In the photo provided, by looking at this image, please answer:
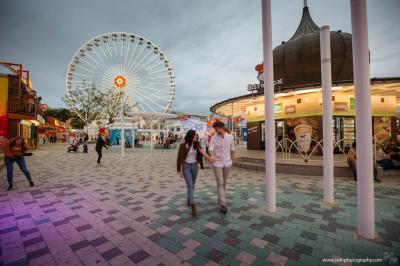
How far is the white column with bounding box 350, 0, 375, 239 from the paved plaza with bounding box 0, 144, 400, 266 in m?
0.41

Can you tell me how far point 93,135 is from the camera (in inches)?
1741

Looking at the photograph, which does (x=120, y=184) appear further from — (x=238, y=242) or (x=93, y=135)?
(x=93, y=135)

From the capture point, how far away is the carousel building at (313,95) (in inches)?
507

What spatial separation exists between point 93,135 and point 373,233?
4895 cm

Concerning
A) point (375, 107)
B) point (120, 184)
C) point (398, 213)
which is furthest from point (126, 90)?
point (398, 213)

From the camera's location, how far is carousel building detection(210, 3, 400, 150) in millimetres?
12867

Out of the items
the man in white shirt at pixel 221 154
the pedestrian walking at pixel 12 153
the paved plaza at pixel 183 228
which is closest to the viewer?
the paved plaza at pixel 183 228

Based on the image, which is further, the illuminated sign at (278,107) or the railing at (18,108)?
the railing at (18,108)

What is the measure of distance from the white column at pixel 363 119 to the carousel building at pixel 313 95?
9.06 meters

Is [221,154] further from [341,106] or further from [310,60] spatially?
[310,60]

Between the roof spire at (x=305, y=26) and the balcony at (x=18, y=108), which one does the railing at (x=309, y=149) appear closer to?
the roof spire at (x=305, y=26)

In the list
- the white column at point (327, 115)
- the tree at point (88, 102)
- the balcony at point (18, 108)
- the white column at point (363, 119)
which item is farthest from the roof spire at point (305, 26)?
the tree at point (88, 102)

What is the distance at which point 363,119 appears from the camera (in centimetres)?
310

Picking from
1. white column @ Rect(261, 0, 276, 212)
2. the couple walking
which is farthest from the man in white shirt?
white column @ Rect(261, 0, 276, 212)
